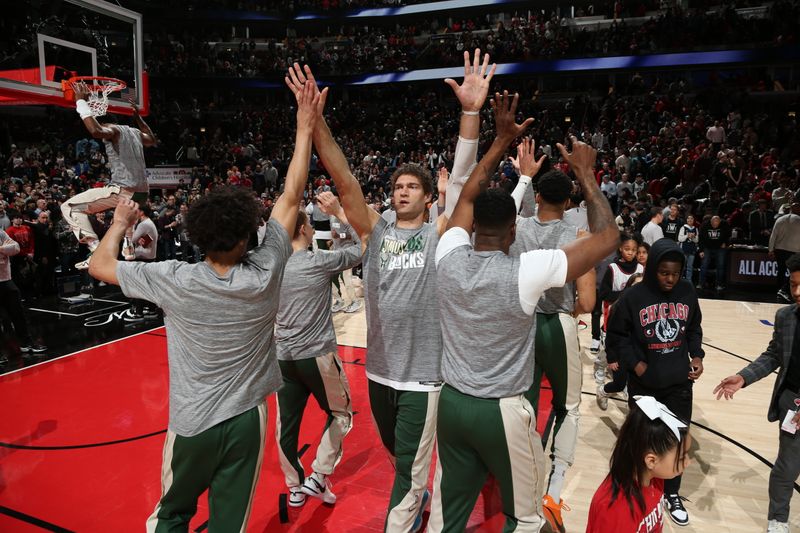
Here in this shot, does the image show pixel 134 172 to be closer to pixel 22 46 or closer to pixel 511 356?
pixel 511 356

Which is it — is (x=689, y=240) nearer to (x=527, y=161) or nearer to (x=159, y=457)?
(x=527, y=161)

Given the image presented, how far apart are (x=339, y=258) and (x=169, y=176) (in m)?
20.4

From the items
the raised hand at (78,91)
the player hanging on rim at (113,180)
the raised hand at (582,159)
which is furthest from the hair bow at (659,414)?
the raised hand at (78,91)

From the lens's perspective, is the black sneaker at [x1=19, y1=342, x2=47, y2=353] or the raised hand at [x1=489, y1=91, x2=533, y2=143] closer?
the raised hand at [x1=489, y1=91, x2=533, y2=143]

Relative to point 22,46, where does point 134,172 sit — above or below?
below

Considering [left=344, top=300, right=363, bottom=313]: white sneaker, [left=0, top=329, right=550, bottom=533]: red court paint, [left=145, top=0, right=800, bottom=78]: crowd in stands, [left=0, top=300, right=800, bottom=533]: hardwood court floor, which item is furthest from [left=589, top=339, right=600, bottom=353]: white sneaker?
[left=145, top=0, right=800, bottom=78]: crowd in stands

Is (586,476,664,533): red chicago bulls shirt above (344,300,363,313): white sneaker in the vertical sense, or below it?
above

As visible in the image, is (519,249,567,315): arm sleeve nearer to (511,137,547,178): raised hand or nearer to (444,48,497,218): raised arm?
(444,48,497,218): raised arm

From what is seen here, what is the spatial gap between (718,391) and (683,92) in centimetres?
2117

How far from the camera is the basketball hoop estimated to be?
7500 mm

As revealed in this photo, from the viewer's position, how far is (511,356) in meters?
2.47

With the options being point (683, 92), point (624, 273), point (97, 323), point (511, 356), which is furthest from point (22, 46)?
point (683, 92)

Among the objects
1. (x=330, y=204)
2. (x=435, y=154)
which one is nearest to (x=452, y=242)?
(x=330, y=204)

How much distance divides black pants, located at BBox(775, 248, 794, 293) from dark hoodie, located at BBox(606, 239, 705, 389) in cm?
817
